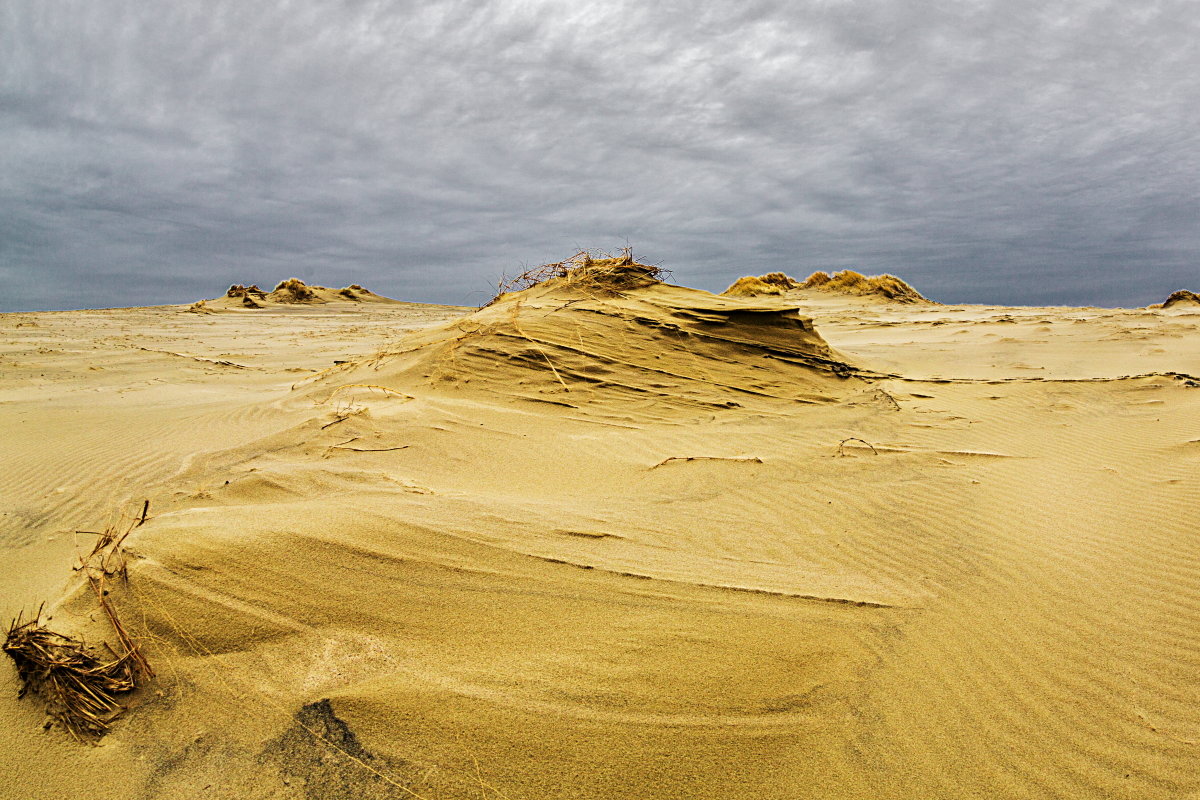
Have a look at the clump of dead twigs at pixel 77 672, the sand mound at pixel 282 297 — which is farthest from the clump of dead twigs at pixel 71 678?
the sand mound at pixel 282 297

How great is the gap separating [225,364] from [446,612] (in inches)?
385

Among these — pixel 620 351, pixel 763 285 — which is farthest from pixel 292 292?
pixel 620 351

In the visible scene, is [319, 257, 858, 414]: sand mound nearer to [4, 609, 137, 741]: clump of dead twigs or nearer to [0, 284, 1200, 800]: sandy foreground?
[0, 284, 1200, 800]: sandy foreground

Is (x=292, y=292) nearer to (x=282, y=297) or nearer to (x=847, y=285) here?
(x=282, y=297)

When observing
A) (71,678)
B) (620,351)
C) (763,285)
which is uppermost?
(763,285)

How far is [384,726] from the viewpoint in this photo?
5.78 feet

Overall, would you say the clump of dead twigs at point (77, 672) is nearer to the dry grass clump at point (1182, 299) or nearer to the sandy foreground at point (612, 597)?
the sandy foreground at point (612, 597)

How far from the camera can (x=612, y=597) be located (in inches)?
91.9

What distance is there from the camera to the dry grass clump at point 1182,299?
1557 centimetres

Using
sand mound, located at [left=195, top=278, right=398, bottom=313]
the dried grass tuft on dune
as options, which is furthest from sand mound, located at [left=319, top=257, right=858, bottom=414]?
sand mound, located at [left=195, top=278, right=398, bottom=313]

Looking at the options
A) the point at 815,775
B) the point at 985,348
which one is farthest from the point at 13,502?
the point at 985,348

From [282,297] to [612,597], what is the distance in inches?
1294

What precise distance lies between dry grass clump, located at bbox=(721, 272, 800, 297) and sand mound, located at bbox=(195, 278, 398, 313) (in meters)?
21.2

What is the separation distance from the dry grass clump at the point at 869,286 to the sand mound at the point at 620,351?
53.2 ft
